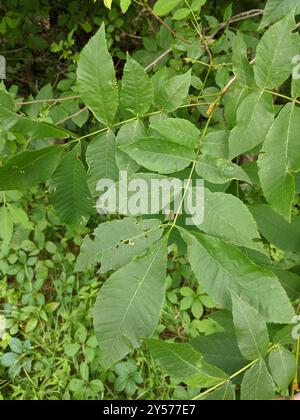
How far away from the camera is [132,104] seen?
1.03m

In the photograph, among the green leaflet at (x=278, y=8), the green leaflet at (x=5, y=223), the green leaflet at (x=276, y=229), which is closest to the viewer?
the green leaflet at (x=278, y=8)

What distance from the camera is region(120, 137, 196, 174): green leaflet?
3.07 feet

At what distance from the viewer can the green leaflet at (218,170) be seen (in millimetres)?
943

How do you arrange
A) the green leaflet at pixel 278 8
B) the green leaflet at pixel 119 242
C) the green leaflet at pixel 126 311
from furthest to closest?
the green leaflet at pixel 278 8 < the green leaflet at pixel 119 242 < the green leaflet at pixel 126 311

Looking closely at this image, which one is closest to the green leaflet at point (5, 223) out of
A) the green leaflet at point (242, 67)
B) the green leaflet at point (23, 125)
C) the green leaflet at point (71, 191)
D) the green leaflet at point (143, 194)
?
the green leaflet at point (71, 191)

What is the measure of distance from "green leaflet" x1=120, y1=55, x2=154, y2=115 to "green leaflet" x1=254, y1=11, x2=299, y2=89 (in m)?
0.24

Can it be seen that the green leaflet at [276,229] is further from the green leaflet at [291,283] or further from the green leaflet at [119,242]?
the green leaflet at [119,242]

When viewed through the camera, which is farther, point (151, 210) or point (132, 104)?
point (132, 104)

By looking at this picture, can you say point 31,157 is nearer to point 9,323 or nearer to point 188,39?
point 188,39

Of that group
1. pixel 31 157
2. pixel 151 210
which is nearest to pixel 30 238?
pixel 31 157

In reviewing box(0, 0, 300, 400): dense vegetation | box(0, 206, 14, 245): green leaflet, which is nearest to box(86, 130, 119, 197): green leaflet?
box(0, 0, 300, 400): dense vegetation

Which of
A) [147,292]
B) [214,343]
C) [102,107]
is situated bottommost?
[214,343]

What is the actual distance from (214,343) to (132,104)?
2.07ft

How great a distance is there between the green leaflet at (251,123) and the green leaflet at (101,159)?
0.28 meters
